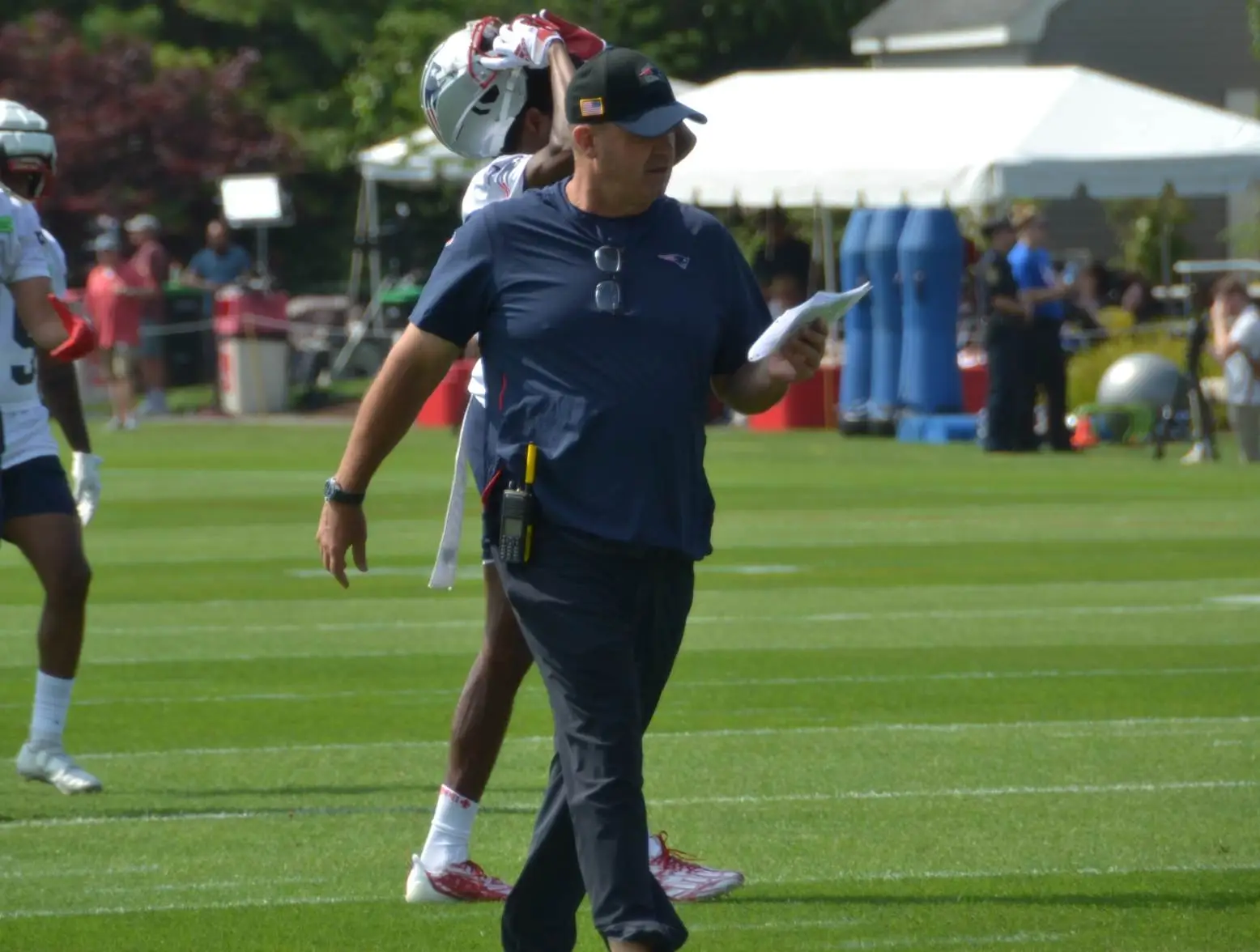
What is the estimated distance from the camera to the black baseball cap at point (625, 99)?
18.2ft

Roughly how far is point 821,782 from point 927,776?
336mm

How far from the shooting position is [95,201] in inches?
1619

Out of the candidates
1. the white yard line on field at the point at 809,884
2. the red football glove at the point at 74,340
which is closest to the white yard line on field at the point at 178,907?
the white yard line on field at the point at 809,884

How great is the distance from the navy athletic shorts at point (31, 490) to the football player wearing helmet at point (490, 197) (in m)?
2.07

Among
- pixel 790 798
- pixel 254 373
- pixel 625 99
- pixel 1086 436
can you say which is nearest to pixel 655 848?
pixel 790 798

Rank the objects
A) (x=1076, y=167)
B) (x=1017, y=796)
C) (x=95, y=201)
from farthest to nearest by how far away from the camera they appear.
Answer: (x=95, y=201) → (x=1076, y=167) → (x=1017, y=796)

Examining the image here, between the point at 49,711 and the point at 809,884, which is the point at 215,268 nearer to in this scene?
the point at 49,711

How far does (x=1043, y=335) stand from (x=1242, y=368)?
1905 millimetres

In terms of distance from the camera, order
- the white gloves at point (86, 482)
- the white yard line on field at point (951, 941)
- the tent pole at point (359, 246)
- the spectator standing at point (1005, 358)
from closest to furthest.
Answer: the white yard line on field at point (951, 941) → the white gloves at point (86, 482) → the spectator standing at point (1005, 358) → the tent pole at point (359, 246)

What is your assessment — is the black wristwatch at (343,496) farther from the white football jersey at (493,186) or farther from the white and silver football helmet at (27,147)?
the white and silver football helmet at (27,147)

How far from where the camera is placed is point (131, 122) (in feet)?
139

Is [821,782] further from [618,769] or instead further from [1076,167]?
[1076,167]

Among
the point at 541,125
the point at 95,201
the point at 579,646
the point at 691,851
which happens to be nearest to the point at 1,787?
the point at 691,851

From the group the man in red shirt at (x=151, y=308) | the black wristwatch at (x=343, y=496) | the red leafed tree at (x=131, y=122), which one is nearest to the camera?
the black wristwatch at (x=343, y=496)
